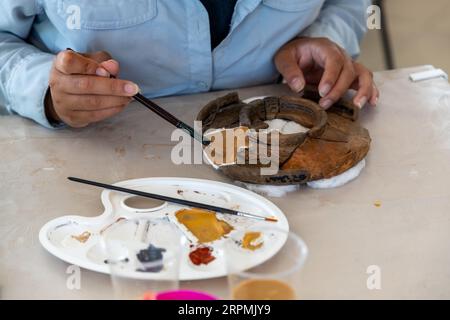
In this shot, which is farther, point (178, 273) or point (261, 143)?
point (261, 143)

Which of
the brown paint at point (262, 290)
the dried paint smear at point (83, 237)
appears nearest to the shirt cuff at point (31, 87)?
the dried paint smear at point (83, 237)

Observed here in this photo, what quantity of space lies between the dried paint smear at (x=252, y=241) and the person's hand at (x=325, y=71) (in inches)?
13.9

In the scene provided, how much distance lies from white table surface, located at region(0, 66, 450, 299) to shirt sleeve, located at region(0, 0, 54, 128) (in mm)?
35

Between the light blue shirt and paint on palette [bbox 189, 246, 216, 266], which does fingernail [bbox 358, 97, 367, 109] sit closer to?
the light blue shirt

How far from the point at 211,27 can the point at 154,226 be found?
483 millimetres

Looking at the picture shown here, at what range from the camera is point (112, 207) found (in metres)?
0.77

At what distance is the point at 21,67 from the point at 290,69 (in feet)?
1.46

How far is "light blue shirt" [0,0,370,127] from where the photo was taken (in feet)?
3.19

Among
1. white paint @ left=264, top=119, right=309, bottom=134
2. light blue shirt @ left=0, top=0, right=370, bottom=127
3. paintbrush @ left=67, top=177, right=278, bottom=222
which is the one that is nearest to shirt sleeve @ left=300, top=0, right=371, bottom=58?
light blue shirt @ left=0, top=0, right=370, bottom=127

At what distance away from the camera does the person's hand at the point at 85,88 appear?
2.75 feet

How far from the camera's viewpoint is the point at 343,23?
1200 mm

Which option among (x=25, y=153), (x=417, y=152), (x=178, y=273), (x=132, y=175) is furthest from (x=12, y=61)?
(x=417, y=152)
